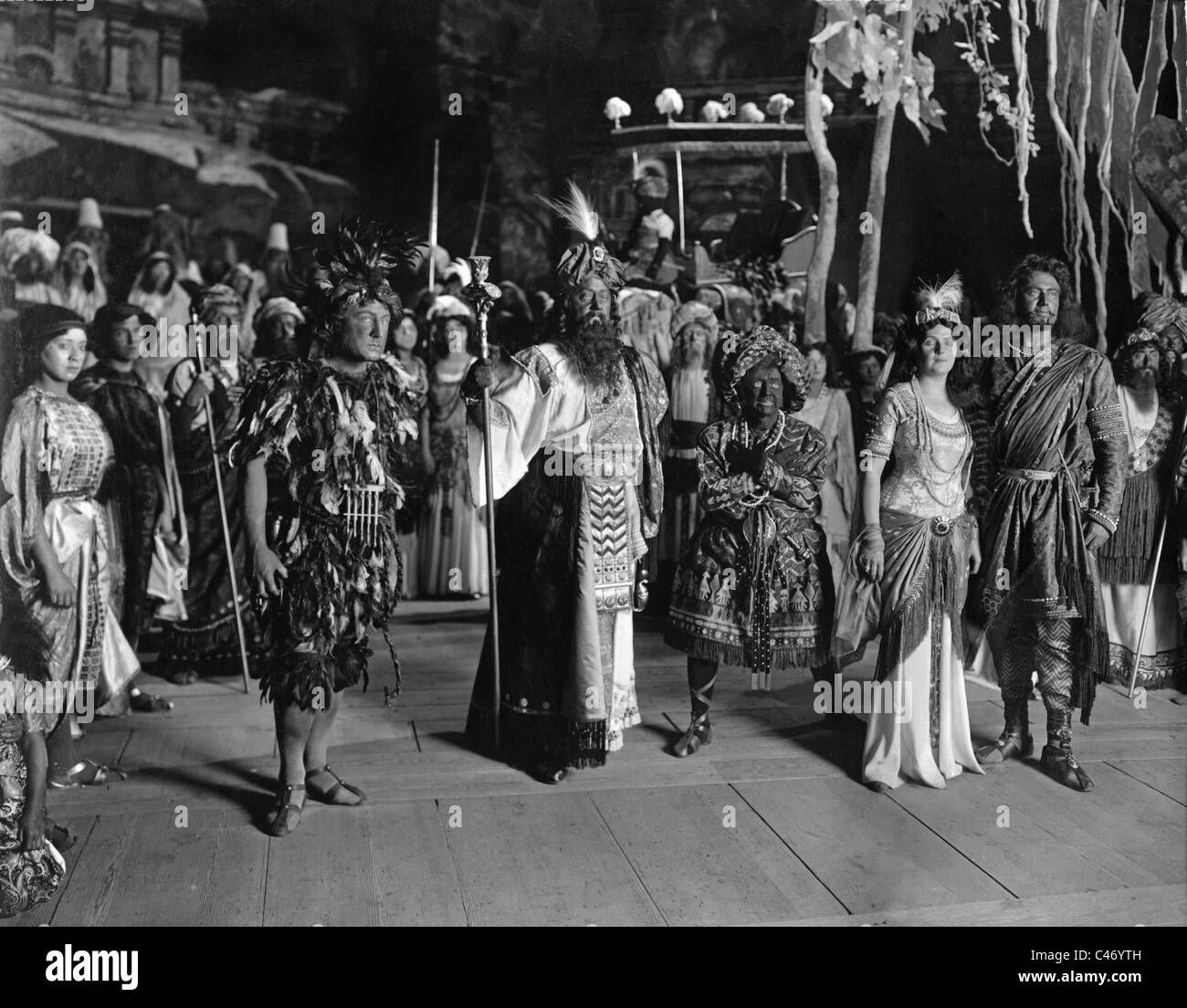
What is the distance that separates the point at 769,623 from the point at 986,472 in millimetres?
1121

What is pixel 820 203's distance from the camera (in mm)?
6340

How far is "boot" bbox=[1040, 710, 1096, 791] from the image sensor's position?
14.3 ft

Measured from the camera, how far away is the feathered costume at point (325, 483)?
146 inches

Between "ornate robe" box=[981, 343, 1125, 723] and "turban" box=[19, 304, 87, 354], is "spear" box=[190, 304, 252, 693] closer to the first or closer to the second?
"turban" box=[19, 304, 87, 354]

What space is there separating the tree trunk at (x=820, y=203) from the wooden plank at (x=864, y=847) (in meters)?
3.06

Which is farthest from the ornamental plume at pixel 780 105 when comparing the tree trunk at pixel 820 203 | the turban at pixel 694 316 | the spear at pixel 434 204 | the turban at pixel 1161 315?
the turban at pixel 1161 315

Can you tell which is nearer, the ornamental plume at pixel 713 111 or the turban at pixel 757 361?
the turban at pixel 757 361

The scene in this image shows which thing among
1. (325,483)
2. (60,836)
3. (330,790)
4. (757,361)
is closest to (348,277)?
(325,483)

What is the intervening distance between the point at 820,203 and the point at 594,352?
103 inches

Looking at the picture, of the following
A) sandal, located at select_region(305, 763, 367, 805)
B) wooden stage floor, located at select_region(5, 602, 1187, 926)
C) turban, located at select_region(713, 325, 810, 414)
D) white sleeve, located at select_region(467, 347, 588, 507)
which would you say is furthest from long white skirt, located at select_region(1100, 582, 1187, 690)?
sandal, located at select_region(305, 763, 367, 805)

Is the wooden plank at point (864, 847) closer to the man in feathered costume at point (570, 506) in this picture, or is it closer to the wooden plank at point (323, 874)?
the man in feathered costume at point (570, 506)

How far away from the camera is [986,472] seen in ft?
15.6

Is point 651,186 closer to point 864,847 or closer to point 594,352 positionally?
point 594,352
